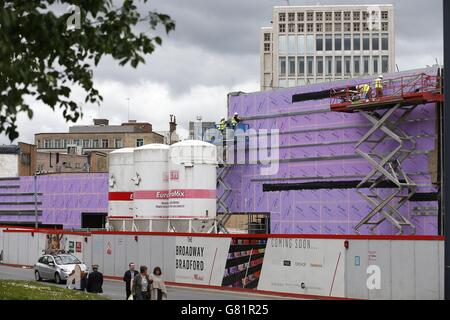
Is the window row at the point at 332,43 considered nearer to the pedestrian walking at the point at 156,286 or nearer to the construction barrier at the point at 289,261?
the construction barrier at the point at 289,261

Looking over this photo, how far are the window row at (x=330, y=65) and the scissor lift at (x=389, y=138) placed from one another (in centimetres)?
8798

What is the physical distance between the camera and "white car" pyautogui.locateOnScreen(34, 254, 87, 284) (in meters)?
39.1

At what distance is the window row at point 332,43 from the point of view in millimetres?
135500

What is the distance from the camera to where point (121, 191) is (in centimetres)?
5262

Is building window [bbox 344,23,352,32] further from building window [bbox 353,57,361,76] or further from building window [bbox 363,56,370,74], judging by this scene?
building window [bbox 363,56,370,74]

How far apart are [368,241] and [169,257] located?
574 inches

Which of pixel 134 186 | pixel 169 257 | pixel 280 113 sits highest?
pixel 280 113

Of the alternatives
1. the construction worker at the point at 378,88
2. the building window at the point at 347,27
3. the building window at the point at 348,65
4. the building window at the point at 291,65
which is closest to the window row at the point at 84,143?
the building window at the point at 291,65

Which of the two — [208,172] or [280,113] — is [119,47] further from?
[280,113]

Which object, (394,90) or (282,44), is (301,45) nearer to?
(282,44)

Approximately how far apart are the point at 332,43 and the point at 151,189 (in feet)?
303
